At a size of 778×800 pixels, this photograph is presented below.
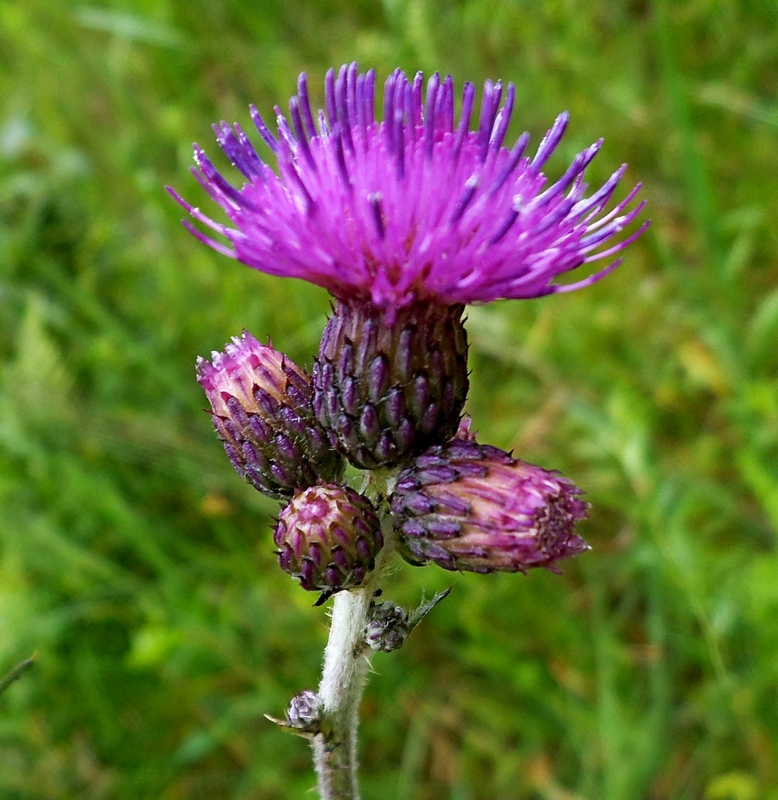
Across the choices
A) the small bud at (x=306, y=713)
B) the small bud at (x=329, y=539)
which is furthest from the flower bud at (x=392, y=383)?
the small bud at (x=306, y=713)

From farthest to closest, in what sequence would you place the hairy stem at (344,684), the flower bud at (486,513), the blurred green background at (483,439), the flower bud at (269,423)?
1. the blurred green background at (483,439)
2. the flower bud at (269,423)
3. the hairy stem at (344,684)
4. the flower bud at (486,513)

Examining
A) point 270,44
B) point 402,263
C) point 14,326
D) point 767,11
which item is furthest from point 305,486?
point 767,11

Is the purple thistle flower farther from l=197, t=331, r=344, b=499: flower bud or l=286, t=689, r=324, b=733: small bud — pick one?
l=286, t=689, r=324, b=733: small bud

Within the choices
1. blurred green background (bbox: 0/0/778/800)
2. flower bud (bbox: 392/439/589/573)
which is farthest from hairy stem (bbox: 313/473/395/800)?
blurred green background (bbox: 0/0/778/800)

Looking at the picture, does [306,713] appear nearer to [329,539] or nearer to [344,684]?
[344,684]

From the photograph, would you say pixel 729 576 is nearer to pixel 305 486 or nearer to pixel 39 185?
pixel 305 486

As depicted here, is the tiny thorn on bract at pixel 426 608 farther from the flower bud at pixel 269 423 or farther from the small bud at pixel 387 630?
the flower bud at pixel 269 423

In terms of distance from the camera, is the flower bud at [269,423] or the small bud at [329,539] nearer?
the small bud at [329,539]
